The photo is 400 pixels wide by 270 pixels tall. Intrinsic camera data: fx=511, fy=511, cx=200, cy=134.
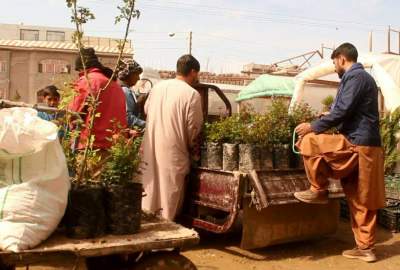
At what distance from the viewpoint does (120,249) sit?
287 cm

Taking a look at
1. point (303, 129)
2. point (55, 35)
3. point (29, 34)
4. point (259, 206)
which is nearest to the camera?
point (259, 206)

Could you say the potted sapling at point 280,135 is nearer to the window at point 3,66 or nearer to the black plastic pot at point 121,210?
the black plastic pot at point 121,210

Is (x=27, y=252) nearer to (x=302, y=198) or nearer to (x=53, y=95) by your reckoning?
(x=302, y=198)

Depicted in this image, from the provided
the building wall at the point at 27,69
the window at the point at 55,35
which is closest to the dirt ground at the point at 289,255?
the building wall at the point at 27,69

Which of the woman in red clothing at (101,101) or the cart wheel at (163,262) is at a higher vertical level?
the woman in red clothing at (101,101)

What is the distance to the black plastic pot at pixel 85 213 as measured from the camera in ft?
9.84

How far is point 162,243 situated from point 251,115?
2459 millimetres

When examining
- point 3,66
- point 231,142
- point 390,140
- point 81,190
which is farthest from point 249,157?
point 3,66

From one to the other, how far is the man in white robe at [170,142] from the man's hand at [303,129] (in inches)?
39.2

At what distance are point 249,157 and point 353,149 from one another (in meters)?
0.98

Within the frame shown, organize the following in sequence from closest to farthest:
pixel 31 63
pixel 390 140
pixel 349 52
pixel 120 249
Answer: pixel 120 249 → pixel 349 52 → pixel 390 140 → pixel 31 63

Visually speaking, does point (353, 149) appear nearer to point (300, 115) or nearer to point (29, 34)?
point (300, 115)

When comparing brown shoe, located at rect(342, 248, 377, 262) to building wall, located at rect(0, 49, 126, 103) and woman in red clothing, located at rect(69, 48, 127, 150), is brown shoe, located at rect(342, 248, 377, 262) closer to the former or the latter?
woman in red clothing, located at rect(69, 48, 127, 150)

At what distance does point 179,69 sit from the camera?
5438 millimetres
